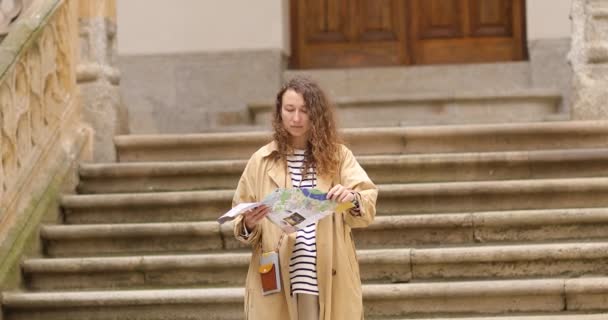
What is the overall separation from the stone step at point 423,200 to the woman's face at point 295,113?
100 inches

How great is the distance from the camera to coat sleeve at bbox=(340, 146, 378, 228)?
14.3ft

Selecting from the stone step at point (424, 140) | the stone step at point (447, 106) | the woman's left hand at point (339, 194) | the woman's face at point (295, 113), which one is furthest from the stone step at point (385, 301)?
the stone step at point (447, 106)

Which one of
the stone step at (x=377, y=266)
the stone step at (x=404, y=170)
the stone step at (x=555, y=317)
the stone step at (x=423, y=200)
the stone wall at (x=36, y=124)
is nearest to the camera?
the stone step at (x=555, y=317)

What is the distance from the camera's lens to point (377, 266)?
21.2 feet

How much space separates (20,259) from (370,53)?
175 inches

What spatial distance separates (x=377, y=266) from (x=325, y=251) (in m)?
2.13

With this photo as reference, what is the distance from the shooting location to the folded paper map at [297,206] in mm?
4172

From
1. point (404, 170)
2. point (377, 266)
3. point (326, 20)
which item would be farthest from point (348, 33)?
point (377, 266)

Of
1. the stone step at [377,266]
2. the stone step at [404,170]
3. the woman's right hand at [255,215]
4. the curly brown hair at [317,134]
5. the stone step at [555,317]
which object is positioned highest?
the curly brown hair at [317,134]

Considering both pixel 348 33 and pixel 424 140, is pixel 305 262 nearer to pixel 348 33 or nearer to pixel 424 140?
pixel 424 140

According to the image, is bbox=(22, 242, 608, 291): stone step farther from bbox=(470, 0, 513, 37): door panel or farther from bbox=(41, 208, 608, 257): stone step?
bbox=(470, 0, 513, 37): door panel

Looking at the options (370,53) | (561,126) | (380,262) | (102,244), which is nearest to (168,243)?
(102,244)

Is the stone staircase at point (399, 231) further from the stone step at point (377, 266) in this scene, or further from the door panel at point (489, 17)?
the door panel at point (489, 17)

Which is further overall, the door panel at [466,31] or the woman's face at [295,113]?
the door panel at [466,31]
